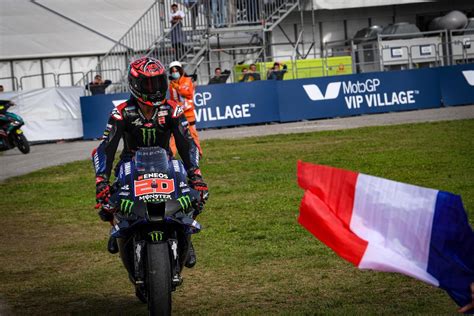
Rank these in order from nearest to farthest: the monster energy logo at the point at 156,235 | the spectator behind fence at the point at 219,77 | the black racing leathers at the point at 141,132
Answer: the monster energy logo at the point at 156,235
the black racing leathers at the point at 141,132
the spectator behind fence at the point at 219,77

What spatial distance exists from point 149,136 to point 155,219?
40.2 inches

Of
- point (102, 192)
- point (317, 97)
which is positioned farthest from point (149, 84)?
point (317, 97)

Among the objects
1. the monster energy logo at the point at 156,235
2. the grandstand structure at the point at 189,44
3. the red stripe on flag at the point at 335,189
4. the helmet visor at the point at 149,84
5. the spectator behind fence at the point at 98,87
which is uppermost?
the grandstand structure at the point at 189,44

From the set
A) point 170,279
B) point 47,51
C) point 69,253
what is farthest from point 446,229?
point 47,51

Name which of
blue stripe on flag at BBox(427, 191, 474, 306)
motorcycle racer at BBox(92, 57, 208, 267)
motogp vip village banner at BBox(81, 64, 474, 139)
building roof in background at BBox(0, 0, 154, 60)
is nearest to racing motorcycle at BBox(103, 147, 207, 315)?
motorcycle racer at BBox(92, 57, 208, 267)

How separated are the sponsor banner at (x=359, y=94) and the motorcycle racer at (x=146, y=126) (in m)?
24.1

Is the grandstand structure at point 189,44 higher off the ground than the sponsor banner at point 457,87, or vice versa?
the grandstand structure at point 189,44

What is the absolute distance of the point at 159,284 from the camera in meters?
6.50

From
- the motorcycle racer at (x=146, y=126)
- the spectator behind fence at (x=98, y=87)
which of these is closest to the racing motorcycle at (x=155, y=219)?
the motorcycle racer at (x=146, y=126)

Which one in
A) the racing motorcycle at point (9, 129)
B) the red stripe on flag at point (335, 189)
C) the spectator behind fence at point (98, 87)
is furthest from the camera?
the spectator behind fence at point (98, 87)

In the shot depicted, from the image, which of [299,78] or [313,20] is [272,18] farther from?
[299,78]

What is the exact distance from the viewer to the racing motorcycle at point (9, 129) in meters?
25.9

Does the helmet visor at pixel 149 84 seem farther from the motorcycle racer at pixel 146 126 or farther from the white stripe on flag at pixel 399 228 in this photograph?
the white stripe on flag at pixel 399 228

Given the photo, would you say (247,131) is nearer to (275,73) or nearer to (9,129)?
(275,73)
